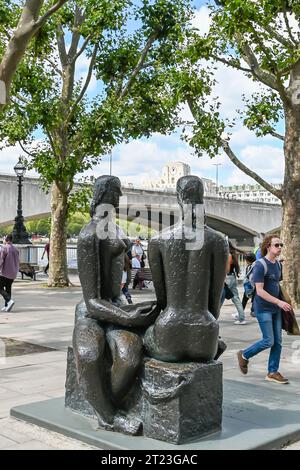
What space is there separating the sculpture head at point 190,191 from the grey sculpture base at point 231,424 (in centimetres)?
175

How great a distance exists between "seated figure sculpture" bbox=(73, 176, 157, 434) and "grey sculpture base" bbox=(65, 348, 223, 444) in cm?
14

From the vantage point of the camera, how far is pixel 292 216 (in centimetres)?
1397

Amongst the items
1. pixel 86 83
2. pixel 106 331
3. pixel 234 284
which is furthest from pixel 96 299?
pixel 86 83

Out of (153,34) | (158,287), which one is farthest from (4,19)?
(158,287)

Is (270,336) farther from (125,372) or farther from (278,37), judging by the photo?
(278,37)

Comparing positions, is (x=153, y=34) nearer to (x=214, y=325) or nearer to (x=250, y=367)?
(x=250, y=367)

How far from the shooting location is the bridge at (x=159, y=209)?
1420 inches

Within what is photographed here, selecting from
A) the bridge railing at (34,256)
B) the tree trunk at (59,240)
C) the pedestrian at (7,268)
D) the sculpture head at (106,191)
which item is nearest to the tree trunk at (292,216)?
the pedestrian at (7,268)

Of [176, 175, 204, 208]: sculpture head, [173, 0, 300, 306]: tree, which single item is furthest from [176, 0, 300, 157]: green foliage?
[176, 175, 204, 208]: sculpture head

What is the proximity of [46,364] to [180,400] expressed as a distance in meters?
3.62

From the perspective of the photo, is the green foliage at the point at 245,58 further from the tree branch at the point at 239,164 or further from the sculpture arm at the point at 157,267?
the sculpture arm at the point at 157,267

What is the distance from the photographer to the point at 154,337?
4.56m

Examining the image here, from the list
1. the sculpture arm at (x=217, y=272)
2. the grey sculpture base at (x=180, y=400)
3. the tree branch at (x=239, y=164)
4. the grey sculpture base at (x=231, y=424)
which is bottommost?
the grey sculpture base at (x=231, y=424)

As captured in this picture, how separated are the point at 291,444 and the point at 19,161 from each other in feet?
65.5
